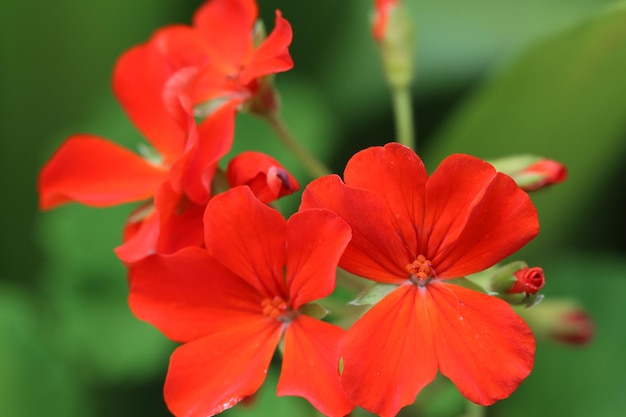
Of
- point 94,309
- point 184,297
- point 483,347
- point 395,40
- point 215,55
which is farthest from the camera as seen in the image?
point 94,309

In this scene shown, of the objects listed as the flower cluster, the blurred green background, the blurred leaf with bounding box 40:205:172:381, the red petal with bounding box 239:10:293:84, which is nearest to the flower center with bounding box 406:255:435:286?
the flower cluster

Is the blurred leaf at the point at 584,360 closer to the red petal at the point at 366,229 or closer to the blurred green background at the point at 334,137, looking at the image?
the blurred green background at the point at 334,137

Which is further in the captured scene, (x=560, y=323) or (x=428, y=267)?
(x=560, y=323)

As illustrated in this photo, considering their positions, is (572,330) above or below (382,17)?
below

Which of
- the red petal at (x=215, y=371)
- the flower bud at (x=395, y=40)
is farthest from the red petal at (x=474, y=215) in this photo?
the flower bud at (x=395, y=40)

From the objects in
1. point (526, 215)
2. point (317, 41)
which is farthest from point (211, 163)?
point (317, 41)

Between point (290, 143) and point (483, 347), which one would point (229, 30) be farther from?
point (483, 347)

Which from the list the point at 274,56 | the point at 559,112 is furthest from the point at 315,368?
the point at 559,112

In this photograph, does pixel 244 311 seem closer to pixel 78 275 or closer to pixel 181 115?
pixel 181 115

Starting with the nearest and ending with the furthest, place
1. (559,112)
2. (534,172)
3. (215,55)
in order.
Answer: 1. (534,172)
2. (215,55)
3. (559,112)
